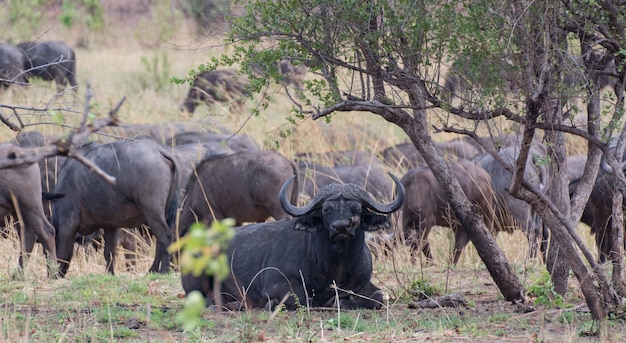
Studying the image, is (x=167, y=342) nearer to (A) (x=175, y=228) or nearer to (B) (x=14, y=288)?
(B) (x=14, y=288)

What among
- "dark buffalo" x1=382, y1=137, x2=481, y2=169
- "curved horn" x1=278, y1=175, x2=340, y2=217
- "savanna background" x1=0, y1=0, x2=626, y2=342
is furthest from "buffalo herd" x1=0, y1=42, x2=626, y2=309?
"dark buffalo" x1=382, y1=137, x2=481, y2=169

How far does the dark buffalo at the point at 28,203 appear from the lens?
33.3 feet

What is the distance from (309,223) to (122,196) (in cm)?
415

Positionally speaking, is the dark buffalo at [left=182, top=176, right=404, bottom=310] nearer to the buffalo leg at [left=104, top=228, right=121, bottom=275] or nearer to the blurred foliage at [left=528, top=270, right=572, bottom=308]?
the blurred foliage at [left=528, top=270, right=572, bottom=308]

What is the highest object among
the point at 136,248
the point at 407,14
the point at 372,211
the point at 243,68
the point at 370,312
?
the point at 407,14

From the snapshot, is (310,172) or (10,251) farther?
(310,172)

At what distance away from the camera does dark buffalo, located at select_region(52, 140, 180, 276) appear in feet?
37.0

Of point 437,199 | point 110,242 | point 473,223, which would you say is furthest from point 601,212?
point 110,242

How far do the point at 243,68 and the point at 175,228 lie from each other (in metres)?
4.71

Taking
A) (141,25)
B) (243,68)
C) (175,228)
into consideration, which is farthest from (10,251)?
(141,25)

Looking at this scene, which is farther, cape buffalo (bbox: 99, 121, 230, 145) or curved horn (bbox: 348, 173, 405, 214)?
cape buffalo (bbox: 99, 121, 230, 145)

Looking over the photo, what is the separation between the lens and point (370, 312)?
7.49m

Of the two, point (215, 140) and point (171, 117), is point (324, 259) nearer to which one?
point (215, 140)

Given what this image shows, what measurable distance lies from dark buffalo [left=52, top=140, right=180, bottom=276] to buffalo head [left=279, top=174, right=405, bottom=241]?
3.72 meters
